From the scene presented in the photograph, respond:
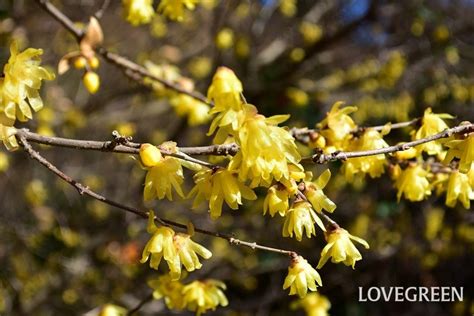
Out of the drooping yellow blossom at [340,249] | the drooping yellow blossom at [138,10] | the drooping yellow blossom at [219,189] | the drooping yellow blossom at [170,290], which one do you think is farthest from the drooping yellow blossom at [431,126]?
the drooping yellow blossom at [138,10]

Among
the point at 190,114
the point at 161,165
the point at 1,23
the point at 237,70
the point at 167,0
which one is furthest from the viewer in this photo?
the point at 237,70

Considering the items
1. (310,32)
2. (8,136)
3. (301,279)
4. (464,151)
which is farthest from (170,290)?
(310,32)

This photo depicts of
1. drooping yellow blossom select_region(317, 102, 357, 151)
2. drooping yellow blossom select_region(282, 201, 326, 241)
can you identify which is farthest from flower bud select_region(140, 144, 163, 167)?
drooping yellow blossom select_region(317, 102, 357, 151)

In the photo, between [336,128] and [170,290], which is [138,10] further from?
[170,290]

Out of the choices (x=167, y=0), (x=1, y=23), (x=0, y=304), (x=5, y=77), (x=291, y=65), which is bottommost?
(x=0, y=304)

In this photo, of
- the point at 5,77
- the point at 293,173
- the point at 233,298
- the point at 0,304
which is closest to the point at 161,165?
the point at 293,173

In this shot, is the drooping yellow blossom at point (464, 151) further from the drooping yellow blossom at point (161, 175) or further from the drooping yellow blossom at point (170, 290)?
the drooping yellow blossom at point (170, 290)

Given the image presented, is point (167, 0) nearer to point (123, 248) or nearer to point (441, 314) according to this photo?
point (123, 248)

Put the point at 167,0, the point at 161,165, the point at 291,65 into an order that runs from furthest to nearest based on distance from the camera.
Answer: the point at 291,65 < the point at 167,0 < the point at 161,165

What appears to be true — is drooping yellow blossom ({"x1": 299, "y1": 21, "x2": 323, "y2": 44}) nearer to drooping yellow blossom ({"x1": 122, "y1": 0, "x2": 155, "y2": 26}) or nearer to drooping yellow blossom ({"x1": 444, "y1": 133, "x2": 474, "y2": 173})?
drooping yellow blossom ({"x1": 122, "y1": 0, "x2": 155, "y2": 26})
